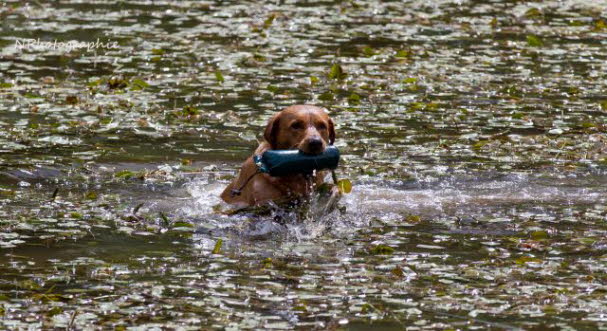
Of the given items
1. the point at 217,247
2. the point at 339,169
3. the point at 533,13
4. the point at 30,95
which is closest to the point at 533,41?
the point at 533,13

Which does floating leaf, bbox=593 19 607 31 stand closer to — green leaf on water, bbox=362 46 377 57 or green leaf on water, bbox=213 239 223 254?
green leaf on water, bbox=362 46 377 57

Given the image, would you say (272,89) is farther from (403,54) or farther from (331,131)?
(331,131)

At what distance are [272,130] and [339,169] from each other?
1.46m

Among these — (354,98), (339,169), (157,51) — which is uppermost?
(339,169)

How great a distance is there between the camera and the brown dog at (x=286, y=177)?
1021cm

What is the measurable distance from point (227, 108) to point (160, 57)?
8.77ft

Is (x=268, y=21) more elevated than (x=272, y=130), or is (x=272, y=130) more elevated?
(x=272, y=130)

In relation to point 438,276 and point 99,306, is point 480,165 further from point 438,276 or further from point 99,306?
point 99,306

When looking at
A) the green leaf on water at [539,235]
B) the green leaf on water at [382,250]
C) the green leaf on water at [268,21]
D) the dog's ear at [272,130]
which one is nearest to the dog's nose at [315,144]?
the dog's ear at [272,130]

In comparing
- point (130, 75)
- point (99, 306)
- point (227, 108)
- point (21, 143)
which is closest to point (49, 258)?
point (99, 306)

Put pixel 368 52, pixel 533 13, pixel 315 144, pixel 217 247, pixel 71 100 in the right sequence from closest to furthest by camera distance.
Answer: pixel 217 247, pixel 315 144, pixel 71 100, pixel 368 52, pixel 533 13

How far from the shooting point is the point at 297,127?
10.3m

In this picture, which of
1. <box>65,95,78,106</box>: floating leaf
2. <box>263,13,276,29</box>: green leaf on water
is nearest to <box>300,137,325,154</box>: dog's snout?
<box>65,95,78,106</box>: floating leaf

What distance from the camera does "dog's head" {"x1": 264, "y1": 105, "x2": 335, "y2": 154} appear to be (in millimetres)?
10242
